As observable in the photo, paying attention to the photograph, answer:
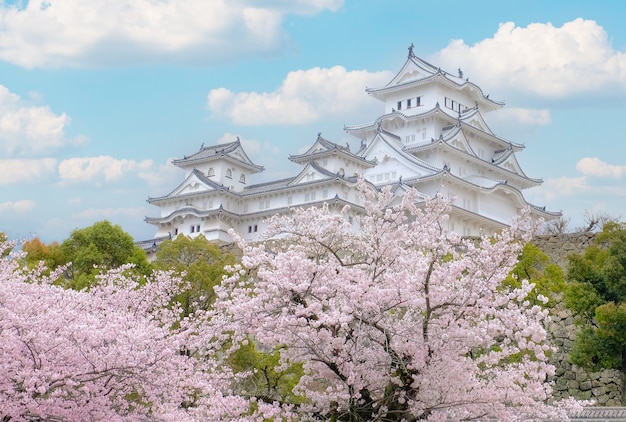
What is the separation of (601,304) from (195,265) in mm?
11192

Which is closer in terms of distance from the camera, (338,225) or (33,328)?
(33,328)

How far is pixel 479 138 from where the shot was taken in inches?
2126

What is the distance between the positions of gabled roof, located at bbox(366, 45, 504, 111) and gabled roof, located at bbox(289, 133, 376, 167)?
7.75m

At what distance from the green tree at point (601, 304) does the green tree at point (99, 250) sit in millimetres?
13271

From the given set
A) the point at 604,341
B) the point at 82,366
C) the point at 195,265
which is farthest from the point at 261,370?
the point at 604,341

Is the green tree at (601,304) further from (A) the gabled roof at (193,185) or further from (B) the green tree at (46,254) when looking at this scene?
(A) the gabled roof at (193,185)

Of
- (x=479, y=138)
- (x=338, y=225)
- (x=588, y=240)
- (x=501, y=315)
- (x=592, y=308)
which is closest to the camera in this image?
(x=501, y=315)

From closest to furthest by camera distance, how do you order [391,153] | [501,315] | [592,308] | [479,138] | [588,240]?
[501,315] → [592,308] → [588,240] → [391,153] → [479,138]

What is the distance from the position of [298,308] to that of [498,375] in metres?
3.04

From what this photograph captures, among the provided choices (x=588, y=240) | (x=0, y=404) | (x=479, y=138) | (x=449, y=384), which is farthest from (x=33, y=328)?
(x=479, y=138)

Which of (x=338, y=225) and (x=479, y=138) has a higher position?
(x=479, y=138)

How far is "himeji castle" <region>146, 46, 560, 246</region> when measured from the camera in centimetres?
4719

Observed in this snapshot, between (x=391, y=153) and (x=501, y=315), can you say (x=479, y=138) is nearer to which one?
(x=391, y=153)

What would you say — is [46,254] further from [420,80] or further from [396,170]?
[420,80]
